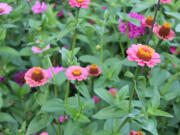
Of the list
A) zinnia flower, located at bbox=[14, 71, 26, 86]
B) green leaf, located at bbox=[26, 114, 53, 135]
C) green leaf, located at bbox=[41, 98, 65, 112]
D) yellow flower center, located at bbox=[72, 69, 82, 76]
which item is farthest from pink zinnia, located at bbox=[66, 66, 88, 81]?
zinnia flower, located at bbox=[14, 71, 26, 86]

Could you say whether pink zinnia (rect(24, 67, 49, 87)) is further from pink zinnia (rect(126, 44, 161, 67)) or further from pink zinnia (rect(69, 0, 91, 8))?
pink zinnia (rect(126, 44, 161, 67))

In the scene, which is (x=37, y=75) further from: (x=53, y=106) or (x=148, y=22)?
(x=148, y=22)

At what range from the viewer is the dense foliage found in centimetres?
92

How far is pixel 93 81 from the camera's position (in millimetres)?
A: 1325

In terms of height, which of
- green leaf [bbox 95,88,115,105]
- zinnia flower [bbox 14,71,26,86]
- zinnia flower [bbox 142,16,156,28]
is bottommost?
zinnia flower [bbox 14,71,26,86]

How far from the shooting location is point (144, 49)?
0.88 m

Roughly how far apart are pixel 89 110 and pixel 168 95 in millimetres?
432

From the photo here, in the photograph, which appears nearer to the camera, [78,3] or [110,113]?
[110,113]

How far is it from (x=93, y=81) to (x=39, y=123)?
386mm

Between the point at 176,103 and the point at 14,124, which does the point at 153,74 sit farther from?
the point at 14,124

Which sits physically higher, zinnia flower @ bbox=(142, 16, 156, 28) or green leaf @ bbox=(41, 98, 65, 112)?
zinnia flower @ bbox=(142, 16, 156, 28)

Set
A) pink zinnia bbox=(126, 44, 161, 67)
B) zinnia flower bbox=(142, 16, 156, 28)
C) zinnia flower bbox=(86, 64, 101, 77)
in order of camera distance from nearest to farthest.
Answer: pink zinnia bbox=(126, 44, 161, 67)
zinnia flower bbox=(86, 64, 101, 77)
zinnia flower bbox=(142, 16, 156, 28)

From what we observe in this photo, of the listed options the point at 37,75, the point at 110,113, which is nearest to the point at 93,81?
the point at 37,75

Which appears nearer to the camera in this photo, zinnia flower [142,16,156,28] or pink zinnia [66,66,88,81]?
pink zinnia [66,66,88,81]
